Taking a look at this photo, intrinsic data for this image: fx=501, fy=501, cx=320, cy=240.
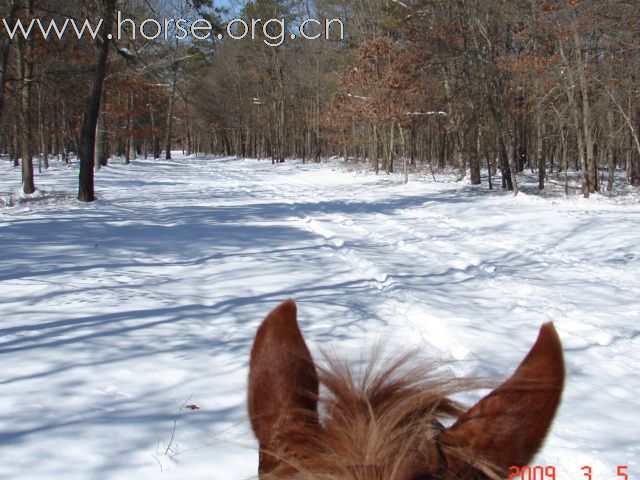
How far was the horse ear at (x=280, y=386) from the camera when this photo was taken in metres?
0.98

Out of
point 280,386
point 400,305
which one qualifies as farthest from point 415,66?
point 280,386

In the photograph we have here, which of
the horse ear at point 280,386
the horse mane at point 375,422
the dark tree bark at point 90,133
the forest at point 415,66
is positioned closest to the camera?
the horse mane at point 375,422

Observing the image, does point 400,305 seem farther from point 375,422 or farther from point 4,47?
point 4,47

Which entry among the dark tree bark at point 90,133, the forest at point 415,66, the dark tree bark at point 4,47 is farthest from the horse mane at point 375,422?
the dark tree bark at point 90,133

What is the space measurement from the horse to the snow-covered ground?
221 mm

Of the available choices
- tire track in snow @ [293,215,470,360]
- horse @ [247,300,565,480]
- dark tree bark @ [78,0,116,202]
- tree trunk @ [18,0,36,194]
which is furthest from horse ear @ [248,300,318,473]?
tree trunk @ [18,0,36,194]

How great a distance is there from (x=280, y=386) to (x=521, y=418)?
47cm

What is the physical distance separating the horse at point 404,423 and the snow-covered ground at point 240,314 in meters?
0.22

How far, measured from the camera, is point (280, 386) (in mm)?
1049

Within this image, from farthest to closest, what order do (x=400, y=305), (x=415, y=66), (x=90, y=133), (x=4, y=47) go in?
(x=415, y=66) → (x=90, y=133) → (x=4, y=47) → (x=400, y=305)

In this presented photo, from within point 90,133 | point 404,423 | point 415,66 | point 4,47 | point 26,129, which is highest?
point 415,66

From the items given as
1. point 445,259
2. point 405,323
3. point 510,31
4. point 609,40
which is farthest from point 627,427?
point 510,31

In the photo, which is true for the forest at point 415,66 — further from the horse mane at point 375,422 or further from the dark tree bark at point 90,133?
the horse mane at point 375,422

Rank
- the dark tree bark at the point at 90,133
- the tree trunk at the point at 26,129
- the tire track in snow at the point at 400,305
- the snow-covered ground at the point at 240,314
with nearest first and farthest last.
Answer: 1. the snow-covered ground at the point at 240,314
2. the tire track in snow at the point at 400,305
3. the dark tree bark at the point at 90,133
4. the tree trunk at the point at 26,129
